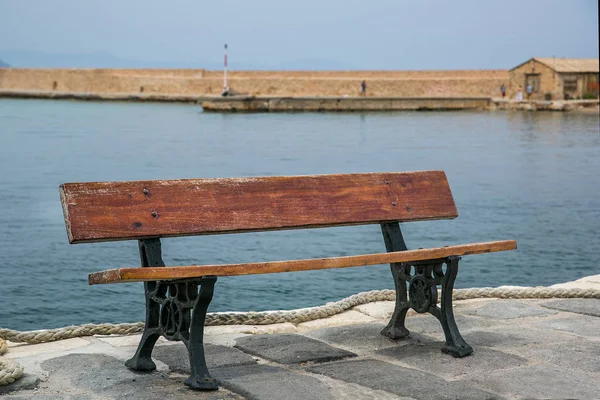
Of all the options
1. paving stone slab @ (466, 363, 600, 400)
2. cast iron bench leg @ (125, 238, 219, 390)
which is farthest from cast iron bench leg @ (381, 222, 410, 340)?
cast iron bench leg @ (125, 238, 219, 390)

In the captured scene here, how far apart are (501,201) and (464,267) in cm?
695

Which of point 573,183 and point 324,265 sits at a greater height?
point 324,265

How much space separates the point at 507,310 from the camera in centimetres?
515

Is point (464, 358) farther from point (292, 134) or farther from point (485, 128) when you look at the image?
point (485, 128)

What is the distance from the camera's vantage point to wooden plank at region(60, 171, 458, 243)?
377cm

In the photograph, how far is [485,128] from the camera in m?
39.4

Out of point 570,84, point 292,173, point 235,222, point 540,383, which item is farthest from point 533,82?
point 540,383

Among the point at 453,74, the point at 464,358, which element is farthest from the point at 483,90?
the point at 464,358

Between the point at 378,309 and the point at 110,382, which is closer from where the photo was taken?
the point at 110,382

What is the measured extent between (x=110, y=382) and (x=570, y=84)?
4691 centimetres

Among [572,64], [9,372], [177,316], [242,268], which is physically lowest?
[9,372]

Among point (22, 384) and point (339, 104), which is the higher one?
point (339, 104)

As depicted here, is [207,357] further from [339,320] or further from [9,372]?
[339,320]

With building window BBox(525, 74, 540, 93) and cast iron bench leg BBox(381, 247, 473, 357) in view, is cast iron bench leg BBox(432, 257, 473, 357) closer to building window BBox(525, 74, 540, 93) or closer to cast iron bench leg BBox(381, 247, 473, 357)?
cast iron bench leg BBox(381, 247, 473, 357)
